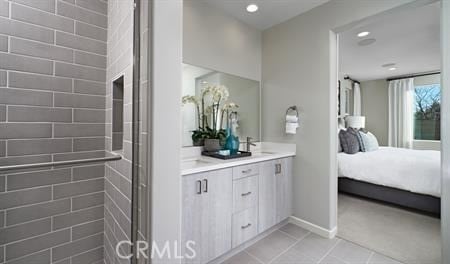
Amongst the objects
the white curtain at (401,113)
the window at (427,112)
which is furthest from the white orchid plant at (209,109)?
the window at (427,112)

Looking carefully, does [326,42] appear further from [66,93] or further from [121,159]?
[66,93]

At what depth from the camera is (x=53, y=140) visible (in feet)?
4.55

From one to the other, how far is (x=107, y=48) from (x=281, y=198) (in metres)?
2.18

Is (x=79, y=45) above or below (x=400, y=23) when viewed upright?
below

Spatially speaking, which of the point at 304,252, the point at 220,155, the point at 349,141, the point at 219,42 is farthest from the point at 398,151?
the point at 219,42

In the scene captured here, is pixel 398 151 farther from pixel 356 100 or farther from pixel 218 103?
pixel 218 103

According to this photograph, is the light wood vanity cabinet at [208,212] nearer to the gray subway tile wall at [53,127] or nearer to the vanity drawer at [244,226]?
the vanity drawer at [244,226]

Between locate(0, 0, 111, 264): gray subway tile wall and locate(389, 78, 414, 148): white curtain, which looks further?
locate(389, 78, 414, 148): white curtain

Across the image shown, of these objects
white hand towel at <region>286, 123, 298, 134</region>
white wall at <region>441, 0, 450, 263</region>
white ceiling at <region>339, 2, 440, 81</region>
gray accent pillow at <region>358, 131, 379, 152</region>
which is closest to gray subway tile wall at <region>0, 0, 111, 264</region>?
white hand towel at <region>286, 123, 298, 134</region>

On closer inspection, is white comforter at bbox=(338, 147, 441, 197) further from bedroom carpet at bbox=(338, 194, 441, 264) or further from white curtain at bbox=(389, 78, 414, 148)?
white curtain at bbox=(389, 78, 414, 148)

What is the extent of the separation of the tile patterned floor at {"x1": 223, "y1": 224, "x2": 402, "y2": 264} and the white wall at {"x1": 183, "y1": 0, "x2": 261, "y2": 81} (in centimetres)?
189

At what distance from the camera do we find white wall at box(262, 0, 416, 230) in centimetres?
203

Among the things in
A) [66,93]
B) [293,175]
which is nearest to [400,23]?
[293,175]

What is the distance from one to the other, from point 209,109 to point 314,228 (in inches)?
68.0
